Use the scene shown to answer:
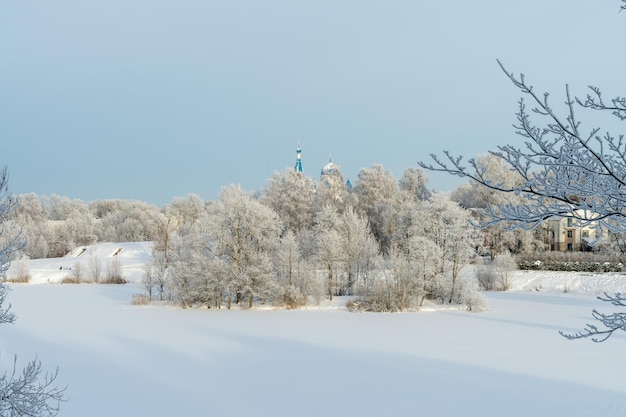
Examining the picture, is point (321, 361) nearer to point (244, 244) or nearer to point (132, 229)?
Result: point (244, 244)

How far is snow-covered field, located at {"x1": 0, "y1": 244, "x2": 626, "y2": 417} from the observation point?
9711 mm

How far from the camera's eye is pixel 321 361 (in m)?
13.3

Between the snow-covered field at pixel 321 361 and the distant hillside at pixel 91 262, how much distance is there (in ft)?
52.7

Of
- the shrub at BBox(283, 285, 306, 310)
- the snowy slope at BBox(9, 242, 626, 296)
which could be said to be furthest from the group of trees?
the snowy slope at BBox(9, 242, 626, 296)

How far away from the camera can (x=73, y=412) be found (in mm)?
9211

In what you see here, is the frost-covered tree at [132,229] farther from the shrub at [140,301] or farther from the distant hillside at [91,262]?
the shrub at [140,301]

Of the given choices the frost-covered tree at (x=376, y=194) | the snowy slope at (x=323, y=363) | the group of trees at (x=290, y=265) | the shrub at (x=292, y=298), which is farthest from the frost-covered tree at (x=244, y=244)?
the frost-covered tree at (x=376, y=194)

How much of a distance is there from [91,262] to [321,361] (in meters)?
30.3

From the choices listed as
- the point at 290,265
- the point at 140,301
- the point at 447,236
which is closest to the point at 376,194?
the point at 447,236

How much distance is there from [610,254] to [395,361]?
28.7 metres

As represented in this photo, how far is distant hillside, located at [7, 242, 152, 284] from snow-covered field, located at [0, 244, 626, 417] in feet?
52.7

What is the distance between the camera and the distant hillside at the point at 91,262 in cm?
3894

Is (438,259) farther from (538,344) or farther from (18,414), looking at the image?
(18,414)

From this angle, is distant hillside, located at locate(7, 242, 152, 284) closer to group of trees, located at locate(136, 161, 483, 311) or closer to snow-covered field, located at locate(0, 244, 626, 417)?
group of trees, located at locate(136, 161, 483, 311)
